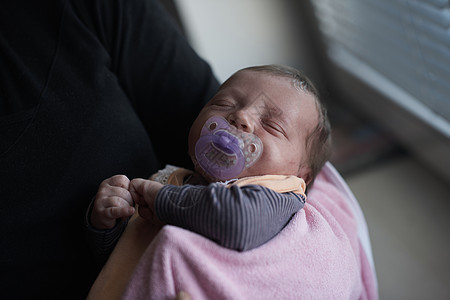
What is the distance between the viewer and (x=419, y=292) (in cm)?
135

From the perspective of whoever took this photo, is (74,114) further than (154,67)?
No

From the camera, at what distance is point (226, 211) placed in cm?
76

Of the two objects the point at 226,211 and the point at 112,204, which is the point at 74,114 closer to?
the point at 112,204

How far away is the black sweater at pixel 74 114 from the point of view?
88 centimetres

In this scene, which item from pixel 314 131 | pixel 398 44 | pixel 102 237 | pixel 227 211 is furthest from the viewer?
pixel 398 44

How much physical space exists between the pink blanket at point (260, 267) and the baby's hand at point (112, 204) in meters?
0.09

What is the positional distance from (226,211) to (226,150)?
0.17 meters

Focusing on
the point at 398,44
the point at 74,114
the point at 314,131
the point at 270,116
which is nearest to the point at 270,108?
the point at 270,116

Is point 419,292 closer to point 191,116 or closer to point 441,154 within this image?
point 441,154

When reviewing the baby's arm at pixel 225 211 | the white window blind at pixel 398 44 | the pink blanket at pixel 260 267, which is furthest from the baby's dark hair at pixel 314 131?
the white window blind at pixel 398 44

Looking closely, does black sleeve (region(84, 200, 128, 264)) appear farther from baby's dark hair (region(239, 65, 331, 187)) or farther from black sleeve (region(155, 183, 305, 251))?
baby's dark hair (region(239, 65, 331, 187))

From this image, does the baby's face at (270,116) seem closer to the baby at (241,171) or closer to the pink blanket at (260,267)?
the baby at (241,171)

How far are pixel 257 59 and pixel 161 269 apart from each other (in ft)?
5.47

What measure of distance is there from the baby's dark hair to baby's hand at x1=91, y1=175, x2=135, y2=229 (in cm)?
40
